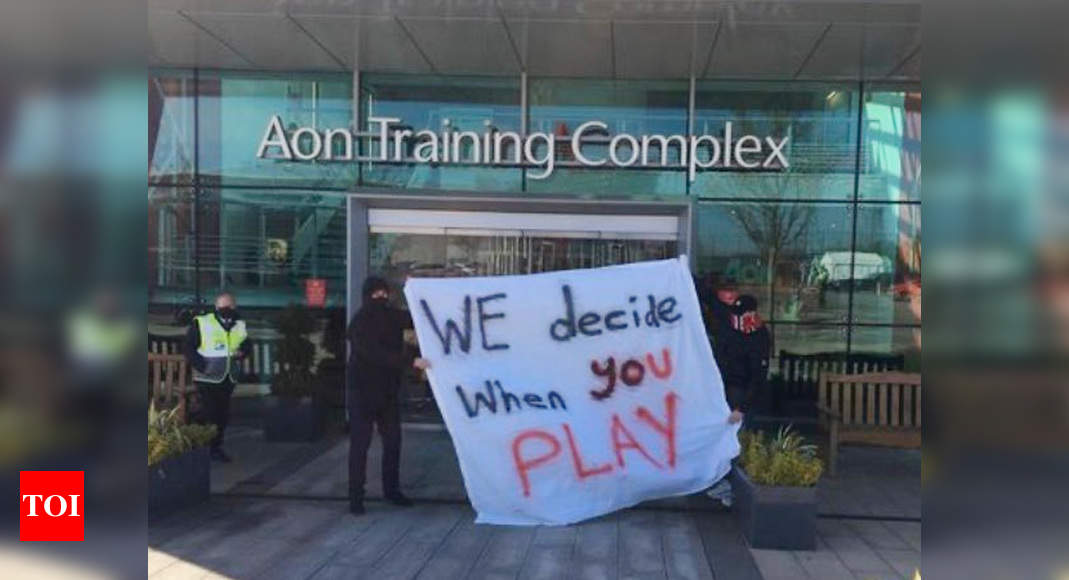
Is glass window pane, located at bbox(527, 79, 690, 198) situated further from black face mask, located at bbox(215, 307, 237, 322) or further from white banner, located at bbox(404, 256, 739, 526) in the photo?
white banner, located at bbox(404, 256, 739, 526)

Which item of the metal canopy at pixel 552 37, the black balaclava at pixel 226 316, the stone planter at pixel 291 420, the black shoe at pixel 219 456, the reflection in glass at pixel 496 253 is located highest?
the metal canopy at pixel 552 37

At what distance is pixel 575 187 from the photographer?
988 centimetres

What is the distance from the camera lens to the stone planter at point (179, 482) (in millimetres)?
5855

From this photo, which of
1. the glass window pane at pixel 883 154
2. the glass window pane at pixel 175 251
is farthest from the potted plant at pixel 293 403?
the glass window pane at pixel 883 154

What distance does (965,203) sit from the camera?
5.91 feet

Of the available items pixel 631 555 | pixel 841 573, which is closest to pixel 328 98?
pixel 631 555

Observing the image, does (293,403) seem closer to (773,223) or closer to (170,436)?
(170,436)

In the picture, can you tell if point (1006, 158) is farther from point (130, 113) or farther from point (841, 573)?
point (841, 573)

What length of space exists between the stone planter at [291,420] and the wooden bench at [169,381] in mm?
943

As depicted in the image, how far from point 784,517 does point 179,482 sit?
4487mm

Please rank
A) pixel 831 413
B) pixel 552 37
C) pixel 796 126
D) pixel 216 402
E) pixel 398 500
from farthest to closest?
pixel 796 126
pixel 552 37
pixel 216 402
pixel 831 413
pixel 398 500

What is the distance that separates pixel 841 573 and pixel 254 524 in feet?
13.7

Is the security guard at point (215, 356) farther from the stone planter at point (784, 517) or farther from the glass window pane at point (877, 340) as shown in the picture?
the glass window pane at point (877, 340)

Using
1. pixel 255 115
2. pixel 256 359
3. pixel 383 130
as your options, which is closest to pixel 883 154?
pixel 383 130
